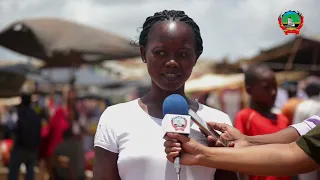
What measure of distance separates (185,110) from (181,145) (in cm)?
16

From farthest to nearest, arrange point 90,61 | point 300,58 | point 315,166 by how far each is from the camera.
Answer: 1. point 300,58
2. point 90,61
3. point 315,166

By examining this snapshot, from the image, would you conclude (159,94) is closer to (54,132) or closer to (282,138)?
(282,138)

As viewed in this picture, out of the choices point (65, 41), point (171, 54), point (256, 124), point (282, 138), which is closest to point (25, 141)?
point (65, 41)

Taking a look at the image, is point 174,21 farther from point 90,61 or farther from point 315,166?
point 90,61

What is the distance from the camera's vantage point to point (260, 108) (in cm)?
502

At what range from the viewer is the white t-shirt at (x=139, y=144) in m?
2.60

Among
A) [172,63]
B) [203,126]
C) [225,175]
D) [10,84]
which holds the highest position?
[172,63]

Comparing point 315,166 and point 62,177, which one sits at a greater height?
point 315,166

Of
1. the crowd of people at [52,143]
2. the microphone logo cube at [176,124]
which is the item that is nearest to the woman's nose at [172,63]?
the microphone logo cube at [176,124]

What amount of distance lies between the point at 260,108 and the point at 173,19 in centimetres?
244

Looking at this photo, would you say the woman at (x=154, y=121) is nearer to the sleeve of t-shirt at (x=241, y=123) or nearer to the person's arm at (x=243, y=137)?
the person's arm at (x=243, y=137)

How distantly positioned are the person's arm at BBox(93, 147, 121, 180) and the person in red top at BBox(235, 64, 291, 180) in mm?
2302

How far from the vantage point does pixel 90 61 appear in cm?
956

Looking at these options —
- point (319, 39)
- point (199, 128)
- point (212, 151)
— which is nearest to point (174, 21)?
point (199, 128)
